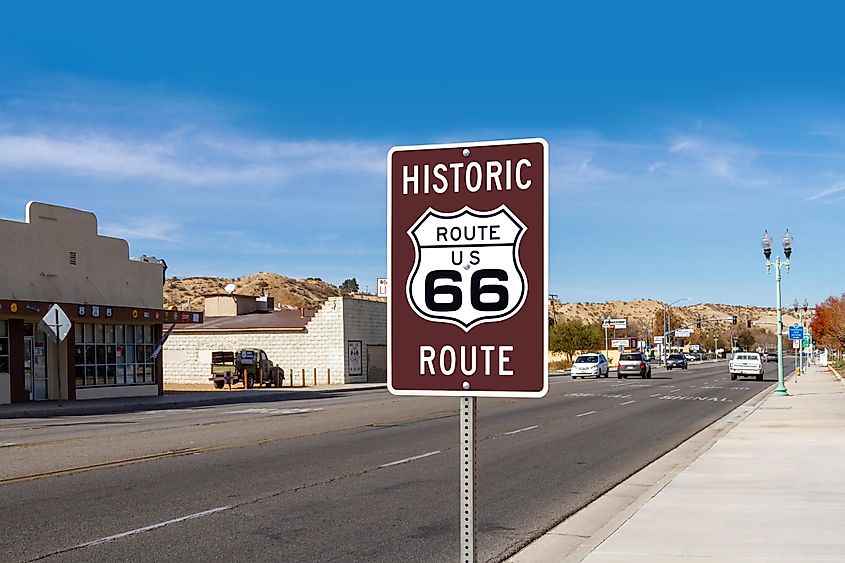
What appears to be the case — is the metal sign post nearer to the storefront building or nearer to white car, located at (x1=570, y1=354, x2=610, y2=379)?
the storefront building

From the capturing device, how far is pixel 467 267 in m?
4.06

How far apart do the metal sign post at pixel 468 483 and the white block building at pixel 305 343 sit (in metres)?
50.0

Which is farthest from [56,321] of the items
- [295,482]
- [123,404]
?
[295,482]

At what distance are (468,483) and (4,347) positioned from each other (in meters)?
31.7

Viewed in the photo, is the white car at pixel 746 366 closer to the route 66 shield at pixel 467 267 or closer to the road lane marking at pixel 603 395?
the road lane marking at pixel 603 395

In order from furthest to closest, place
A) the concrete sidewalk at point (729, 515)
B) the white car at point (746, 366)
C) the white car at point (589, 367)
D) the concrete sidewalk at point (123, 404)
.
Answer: the white car at point (589, 367)
the white car at point (746, 366)
the concrete sidewalk at point (123, 404)
the concrete sidewalk at point (729, 515)

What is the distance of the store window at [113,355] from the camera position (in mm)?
36250

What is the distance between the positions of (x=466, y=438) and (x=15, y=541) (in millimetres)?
6885

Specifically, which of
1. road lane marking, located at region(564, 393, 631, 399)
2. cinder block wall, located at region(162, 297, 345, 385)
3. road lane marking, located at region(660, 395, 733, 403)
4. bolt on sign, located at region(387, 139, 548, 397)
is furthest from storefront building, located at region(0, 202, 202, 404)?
bolt on sign, located at region(387, 139, 548, 397)

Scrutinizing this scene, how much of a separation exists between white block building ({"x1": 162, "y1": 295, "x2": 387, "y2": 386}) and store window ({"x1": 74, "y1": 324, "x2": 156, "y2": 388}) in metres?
14.6

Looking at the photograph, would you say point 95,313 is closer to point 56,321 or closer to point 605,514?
point 56,321

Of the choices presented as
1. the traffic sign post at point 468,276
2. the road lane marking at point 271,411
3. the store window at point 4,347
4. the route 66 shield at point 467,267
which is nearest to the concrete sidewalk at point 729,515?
the traffic sign post at point 468,276

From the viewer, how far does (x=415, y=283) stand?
13.6 ft

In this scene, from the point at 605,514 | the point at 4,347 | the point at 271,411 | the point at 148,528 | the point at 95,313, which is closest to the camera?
the point at 148,528
